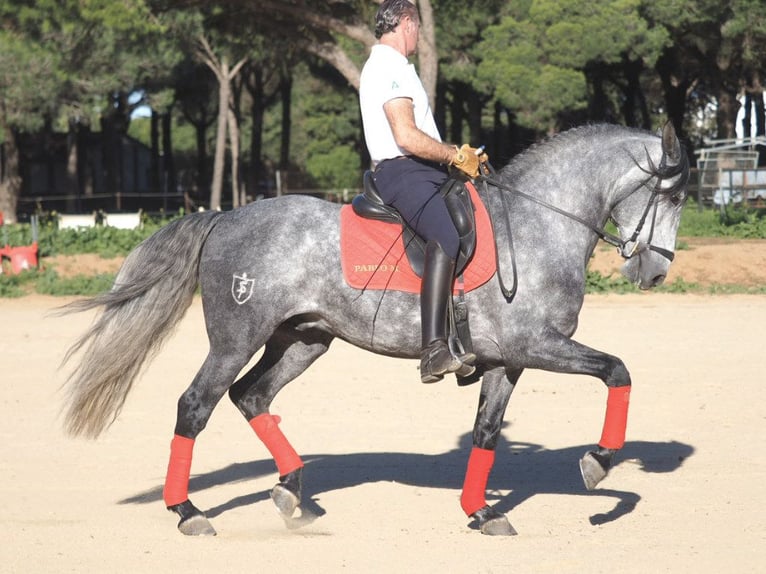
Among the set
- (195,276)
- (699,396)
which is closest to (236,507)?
(195,276)

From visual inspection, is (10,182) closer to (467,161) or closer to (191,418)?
(191,418)

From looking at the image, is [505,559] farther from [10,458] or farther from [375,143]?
[10,458]

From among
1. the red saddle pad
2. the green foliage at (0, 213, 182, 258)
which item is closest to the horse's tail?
the red saddle pad

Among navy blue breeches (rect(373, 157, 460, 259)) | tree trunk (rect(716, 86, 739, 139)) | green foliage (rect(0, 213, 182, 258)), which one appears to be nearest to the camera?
navy blue breeches (rect(373, 157, 460, 259))

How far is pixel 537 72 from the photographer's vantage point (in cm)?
4059

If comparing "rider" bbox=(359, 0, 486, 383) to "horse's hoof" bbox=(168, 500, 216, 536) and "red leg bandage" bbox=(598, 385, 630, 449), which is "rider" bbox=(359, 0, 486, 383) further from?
"horse's hoof" bbox=(168, 500, 216, 536)

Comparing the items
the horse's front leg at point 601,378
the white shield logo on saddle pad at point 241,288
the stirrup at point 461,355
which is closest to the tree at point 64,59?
the white shield logo on saddle pad at point 241,288

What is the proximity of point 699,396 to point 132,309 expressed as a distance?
6.26 meters

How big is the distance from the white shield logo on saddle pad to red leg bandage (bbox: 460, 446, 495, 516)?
1.73 m

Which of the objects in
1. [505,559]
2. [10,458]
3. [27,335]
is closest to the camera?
[505,559]

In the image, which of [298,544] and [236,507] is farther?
[236,507]

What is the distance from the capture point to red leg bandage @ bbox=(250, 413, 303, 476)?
7062 mm

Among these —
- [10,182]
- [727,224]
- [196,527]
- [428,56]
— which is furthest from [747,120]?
[196,527]

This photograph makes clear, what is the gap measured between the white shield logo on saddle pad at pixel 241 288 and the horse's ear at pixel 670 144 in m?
2.67
